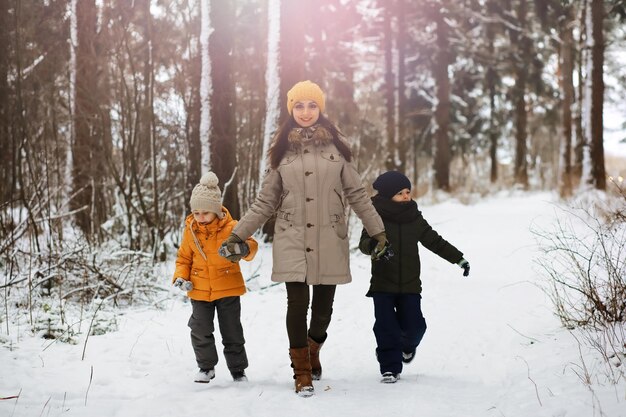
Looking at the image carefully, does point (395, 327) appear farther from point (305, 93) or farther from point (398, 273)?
point (305, 93)

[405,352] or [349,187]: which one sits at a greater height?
[349,187]

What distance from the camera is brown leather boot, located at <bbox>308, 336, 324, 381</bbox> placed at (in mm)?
4133

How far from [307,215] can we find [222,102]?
5035 mm

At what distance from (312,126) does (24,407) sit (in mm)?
2523

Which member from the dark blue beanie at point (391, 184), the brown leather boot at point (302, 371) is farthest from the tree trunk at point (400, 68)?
the brown leather boot at point (302, 371)

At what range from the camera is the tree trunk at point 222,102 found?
8.45 metres

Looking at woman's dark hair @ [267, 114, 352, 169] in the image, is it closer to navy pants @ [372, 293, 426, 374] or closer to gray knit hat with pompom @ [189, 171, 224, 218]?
gray knit hat with pompom @ [189, 171, 224, 218]

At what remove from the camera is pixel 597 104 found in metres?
14.0

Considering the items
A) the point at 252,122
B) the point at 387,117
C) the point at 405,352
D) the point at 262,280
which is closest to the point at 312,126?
the point at 405,352

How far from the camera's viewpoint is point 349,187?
4.04 metres

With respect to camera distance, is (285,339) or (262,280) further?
(262,280)

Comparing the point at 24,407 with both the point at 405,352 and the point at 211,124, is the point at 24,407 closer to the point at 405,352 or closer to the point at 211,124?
the point at 405,352

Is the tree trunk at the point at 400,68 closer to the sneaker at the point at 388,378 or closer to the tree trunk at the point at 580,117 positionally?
the tree trunk at the point at 580,117

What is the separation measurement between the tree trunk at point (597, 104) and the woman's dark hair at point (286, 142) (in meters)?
11.8
